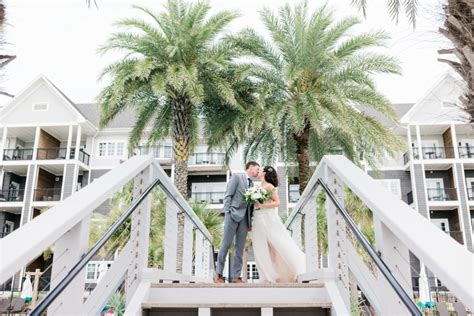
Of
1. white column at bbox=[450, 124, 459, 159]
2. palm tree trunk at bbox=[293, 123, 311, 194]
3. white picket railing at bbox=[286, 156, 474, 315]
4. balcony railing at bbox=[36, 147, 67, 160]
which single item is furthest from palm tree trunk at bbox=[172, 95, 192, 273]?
white column at bbox=[450, 124, 459, 159]

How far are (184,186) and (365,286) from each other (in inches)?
500

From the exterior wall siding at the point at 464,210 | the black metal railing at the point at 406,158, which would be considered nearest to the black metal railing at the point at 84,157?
the black metal railing at the point at 406,158

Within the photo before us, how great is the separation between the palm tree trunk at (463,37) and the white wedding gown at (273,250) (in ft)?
11.0

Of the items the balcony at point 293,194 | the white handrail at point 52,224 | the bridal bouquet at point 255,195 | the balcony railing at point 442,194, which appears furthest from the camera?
the balcony at point 293,194

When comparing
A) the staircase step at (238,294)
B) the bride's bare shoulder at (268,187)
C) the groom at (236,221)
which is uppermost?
the bride's bare shoulder at (268,187)

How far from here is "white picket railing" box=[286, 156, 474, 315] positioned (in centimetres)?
175

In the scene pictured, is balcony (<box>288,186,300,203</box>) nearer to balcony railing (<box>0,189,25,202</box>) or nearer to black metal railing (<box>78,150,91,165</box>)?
black metal railing (<box>78,150,91,165</box>)

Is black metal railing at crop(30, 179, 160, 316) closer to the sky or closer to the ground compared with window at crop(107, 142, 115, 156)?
closer to the ground

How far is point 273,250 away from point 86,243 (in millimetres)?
4466

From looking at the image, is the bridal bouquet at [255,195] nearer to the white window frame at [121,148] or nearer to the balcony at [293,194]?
the balcony at [293,194]

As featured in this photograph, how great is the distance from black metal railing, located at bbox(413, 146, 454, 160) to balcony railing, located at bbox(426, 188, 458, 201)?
2371mm

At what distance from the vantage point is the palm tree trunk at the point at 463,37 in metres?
4.08

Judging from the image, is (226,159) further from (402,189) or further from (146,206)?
(402,189)

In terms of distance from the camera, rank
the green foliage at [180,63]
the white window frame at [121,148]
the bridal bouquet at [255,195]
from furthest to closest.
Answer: the white window frame at [121,148] → the green foliage at [180,63] → the bridal bouquet at [255,195]
